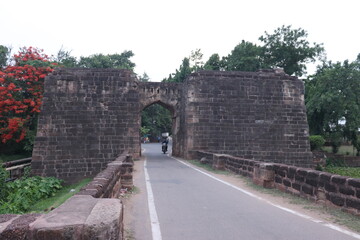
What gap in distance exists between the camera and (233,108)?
754 inches

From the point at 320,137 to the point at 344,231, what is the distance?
78.2ft

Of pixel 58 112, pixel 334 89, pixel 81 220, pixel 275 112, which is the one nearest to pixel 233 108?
pixel 275 112

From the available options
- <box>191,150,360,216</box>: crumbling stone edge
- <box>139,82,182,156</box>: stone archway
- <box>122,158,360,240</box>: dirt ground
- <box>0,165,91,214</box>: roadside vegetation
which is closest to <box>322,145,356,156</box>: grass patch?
<box>139,82,182,156</box>: stone archway

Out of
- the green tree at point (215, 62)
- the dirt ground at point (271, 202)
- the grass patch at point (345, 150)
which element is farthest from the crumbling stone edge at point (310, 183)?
the green tree at point (215, 62)

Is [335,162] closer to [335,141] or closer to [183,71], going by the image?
[335,141]

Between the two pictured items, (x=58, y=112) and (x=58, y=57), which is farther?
(x=58, y=57)

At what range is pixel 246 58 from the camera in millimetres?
34906

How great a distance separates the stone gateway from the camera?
1731 centimetres

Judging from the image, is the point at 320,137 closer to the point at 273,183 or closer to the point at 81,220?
the point at 273,183

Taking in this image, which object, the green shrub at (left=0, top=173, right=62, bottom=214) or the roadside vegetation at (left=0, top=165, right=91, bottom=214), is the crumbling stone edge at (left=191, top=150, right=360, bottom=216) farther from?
the green shrub at (left=0, top=173, right=62, bottom=214)

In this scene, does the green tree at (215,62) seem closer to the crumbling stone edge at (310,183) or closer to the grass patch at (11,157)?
the grass patch at (11,157)

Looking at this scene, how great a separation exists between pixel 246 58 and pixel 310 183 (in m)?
29.1

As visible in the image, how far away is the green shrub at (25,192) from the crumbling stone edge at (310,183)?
7528 millimetres

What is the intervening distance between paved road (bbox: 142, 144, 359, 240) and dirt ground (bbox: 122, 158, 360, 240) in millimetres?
242
